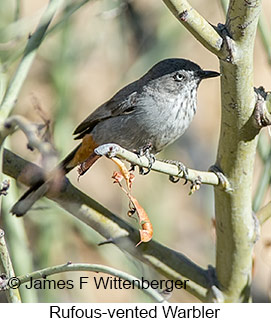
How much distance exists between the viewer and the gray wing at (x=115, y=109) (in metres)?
3.31

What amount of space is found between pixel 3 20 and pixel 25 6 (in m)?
2.99

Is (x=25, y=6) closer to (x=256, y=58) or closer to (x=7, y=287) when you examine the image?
(x=256, y=58)

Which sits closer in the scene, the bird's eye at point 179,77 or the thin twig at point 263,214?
the thin twig at point 263,214

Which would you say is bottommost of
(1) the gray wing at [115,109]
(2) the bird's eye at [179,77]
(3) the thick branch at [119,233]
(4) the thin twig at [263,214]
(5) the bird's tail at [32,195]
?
(4) the thin twig at [263,214]

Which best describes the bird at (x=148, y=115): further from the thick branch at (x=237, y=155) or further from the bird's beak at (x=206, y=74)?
the thick branch at (x=237, y=155)

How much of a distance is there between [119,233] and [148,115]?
0.70 m

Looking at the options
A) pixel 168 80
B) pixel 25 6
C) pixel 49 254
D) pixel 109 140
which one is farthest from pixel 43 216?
pixel 25 6

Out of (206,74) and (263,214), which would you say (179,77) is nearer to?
(206,74)

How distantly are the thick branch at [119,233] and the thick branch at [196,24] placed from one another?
3.22ft

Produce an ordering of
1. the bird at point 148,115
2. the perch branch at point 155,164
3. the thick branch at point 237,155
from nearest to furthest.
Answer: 1. the perch branch at point 155,164
2. the thick branch at point 237,155
3. the bird at point 148,115

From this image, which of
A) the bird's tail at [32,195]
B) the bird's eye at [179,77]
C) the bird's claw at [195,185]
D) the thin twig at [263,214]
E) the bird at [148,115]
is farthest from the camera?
the bird's eye at [179,77]

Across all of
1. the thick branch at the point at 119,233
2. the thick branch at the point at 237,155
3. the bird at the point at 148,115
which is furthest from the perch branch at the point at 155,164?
the bird at the point at 148,115

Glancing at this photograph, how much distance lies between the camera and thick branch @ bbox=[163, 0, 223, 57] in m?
1.95
